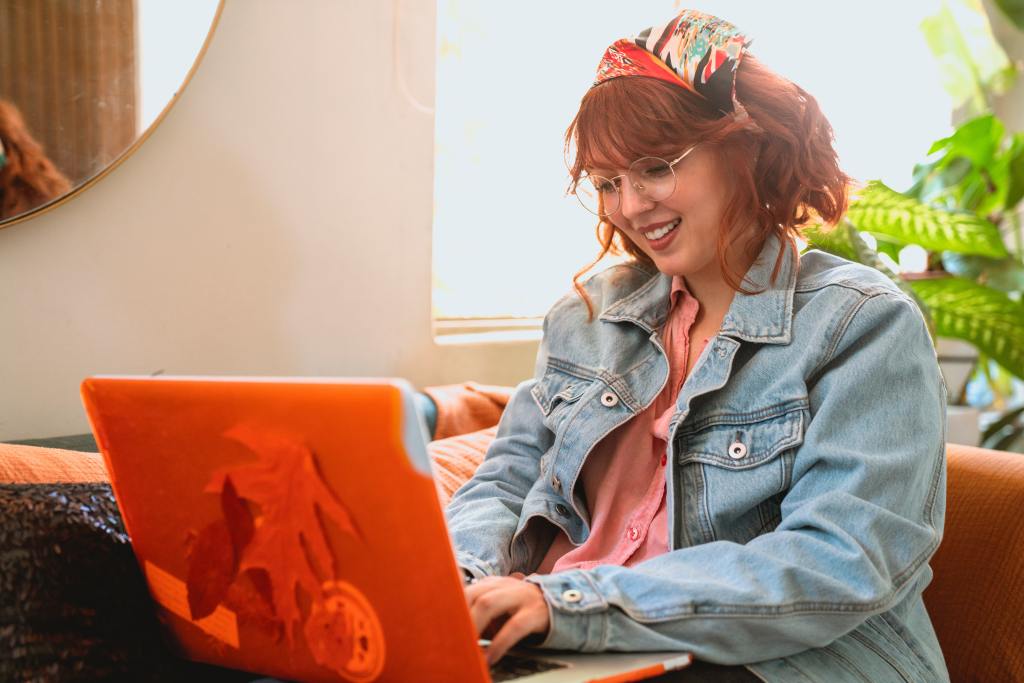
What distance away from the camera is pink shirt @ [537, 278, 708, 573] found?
111cm

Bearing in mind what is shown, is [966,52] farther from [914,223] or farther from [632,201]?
[632,201]

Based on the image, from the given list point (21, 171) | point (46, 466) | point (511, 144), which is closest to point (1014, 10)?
point (511, 144)

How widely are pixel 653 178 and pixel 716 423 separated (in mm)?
278

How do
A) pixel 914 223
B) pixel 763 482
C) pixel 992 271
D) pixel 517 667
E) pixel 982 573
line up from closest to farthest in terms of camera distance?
1. pixel 517 667
2. pixel 763 482
3. pixel 982 573
4. pixel 914 223
5. pixel 992 271

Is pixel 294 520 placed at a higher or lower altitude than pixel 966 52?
lower

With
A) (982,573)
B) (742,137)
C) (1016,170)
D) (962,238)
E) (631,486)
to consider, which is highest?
(742,137)

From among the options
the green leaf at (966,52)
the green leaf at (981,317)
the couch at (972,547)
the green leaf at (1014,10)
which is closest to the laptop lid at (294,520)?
the couch at (972,547)

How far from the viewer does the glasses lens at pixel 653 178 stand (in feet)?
3.64

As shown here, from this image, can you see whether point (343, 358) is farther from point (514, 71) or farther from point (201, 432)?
point (201, 432)

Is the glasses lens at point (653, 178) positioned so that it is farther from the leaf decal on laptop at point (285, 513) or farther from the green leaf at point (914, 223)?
the green leaf at point (914, 223)

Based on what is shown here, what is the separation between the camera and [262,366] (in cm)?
168

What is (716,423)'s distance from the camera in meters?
1.07

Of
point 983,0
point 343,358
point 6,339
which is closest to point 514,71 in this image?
point 343,358

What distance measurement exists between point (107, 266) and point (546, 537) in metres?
0.77
